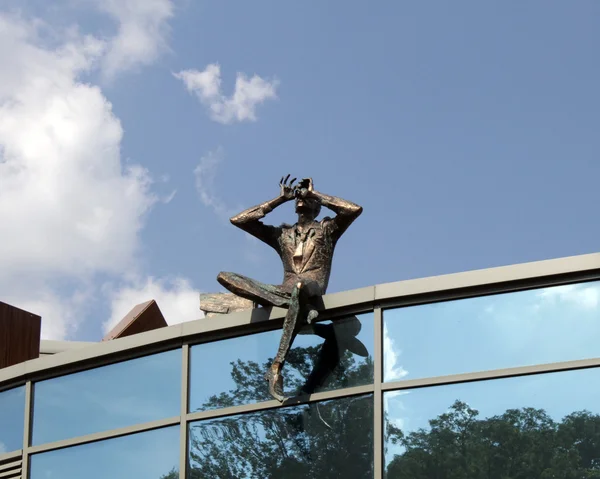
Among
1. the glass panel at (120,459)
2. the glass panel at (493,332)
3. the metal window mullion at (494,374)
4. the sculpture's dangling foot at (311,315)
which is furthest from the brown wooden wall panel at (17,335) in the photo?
the metal window mullion at (494,374)

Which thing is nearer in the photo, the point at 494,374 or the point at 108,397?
the point at 494,374

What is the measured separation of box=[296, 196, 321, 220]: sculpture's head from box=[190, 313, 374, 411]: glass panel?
1446 mm

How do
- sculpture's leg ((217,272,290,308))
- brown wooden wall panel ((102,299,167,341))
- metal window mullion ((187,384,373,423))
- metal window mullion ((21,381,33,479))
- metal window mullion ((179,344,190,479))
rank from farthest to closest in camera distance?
1. brown wooden wall panel ((102,299,167,341))
2. metal window mullion ((21,381,33,479))
3. metal window mullion ((179,344,190,479))
4. sculpture's leg ((217,272,290,308))
5. metal window mullion ((187,384,373,423))

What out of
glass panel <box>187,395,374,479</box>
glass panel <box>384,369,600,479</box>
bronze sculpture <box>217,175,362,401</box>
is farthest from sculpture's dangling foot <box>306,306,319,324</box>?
glass panel <box>384,369,600,479</box>

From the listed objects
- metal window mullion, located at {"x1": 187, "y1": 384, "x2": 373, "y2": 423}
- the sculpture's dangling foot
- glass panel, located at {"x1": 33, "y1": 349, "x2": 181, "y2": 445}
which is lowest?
metal window mullion, located at {"x1": 187, "y1": 384, "x2": 373, "y2": 423}

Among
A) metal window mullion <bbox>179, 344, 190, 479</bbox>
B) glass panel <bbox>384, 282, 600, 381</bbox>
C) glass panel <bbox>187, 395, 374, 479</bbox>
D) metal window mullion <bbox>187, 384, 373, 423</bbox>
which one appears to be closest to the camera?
glass panel <bbox>384, 282, 600, 381</bbox>

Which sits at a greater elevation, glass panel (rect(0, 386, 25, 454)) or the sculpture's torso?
the sculpture's torso

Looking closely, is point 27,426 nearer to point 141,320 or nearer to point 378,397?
point 378,397

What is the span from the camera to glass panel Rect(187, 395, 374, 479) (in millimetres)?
14469

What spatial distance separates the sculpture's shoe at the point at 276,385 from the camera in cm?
1480

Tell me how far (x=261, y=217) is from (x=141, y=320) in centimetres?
693

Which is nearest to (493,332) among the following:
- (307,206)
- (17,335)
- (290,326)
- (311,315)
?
(311,315)

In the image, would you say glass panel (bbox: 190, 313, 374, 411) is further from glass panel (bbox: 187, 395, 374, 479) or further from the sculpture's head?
the sculpture's head

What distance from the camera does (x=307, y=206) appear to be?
15969 millimetres
